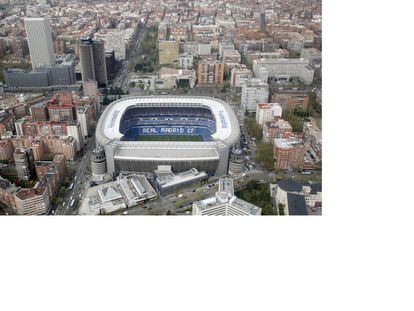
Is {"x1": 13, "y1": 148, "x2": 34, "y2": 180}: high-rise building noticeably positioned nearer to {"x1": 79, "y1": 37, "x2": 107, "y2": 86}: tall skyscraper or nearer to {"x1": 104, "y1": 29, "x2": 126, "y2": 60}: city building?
{"x1": 79, "y1": 37, "x2": 107, "y2": 86}: tall skyscraper

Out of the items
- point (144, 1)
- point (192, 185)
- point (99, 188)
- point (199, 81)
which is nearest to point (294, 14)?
point (199, 81)

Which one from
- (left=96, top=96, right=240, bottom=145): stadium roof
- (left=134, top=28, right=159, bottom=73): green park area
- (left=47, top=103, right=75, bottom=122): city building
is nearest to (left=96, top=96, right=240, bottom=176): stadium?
(left=96, top=96, right=240, bottom=145): stadium roof

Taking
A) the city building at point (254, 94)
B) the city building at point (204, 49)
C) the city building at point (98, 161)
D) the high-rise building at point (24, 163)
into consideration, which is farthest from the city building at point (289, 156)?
the city building at point (204, 49)

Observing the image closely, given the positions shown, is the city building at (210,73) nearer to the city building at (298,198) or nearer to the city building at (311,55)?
the city building at (311,55)

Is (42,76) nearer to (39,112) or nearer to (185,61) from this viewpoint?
(39,112)

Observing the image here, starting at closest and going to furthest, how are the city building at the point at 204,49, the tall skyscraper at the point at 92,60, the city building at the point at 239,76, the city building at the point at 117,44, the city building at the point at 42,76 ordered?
the tall skyscraper at the point at 92,60 < the city building at the point at 42,76 < the city building at the point at 239,76 < the city building at the point at 117,44 < the city building at the point at 204,49

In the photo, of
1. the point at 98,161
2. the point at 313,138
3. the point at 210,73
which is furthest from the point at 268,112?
the point at 98,161
